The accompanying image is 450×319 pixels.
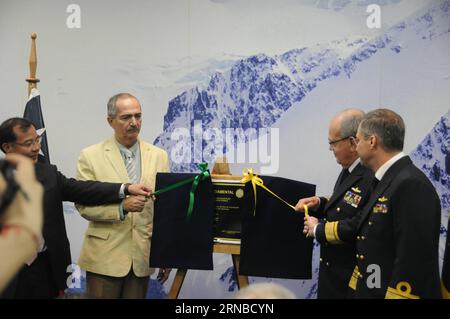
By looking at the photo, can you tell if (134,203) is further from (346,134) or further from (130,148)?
(346,134)

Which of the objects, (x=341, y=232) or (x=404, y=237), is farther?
(x=341, y=232)

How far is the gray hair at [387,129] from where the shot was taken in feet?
8.61

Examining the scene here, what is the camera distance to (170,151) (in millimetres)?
4504

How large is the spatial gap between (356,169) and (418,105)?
1.56 metres

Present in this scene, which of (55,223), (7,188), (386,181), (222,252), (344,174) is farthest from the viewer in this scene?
(222,252)

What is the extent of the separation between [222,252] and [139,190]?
0.56m

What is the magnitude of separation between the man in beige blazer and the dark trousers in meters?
0.43

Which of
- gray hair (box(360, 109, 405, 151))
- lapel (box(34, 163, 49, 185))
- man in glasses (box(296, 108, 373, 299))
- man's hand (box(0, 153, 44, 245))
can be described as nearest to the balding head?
man in glasses (box(296, 108, 373, 299))

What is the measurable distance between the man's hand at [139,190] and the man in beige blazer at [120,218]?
4cm

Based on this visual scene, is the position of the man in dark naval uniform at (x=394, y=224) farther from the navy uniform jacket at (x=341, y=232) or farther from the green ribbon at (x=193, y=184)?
the green ribbon at (x=193, y=184)


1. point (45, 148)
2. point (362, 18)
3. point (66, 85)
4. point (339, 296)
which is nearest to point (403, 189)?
point (339, 296)

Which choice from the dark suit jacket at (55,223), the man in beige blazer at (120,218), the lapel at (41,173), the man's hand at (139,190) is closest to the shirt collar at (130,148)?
the man in beige blazer at (120,218)

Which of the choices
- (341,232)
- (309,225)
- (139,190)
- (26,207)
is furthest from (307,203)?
(26,207)

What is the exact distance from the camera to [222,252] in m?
3.27
